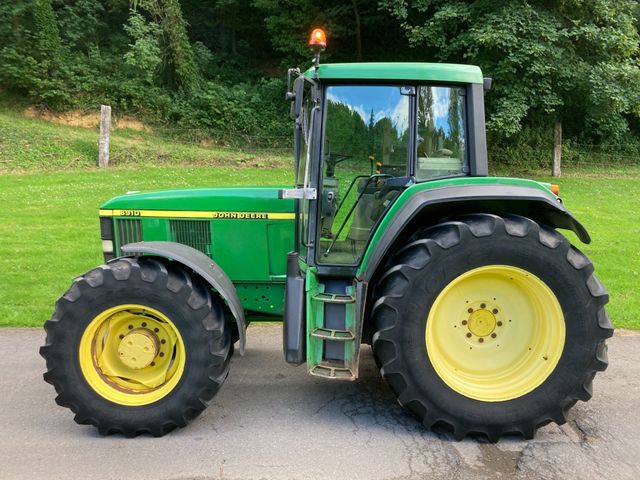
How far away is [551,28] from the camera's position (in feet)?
47.3

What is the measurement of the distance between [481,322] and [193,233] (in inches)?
80.4

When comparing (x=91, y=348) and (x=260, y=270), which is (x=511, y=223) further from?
(x=91, y=348)

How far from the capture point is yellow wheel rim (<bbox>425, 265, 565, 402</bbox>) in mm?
3289

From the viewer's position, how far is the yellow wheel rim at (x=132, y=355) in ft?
10.7

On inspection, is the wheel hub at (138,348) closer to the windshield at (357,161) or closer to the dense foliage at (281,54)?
the windshield at (357,161)

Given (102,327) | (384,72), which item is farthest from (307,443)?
(384,72)

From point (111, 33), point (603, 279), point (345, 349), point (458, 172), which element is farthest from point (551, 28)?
point (111, 33)

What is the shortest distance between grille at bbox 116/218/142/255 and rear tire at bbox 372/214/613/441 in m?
1.81

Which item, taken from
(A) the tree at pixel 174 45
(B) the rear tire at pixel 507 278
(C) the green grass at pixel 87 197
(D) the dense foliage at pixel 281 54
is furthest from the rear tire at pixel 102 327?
(A) the tree at pixel 174 45

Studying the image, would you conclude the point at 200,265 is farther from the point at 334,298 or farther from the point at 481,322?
the point at 481,322

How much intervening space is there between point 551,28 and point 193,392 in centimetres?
1459

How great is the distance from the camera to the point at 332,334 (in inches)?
131

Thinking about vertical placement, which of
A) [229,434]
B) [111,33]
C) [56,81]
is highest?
[111,33]

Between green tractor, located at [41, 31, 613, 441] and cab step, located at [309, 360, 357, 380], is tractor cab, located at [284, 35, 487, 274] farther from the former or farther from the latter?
cab step, located at [309, 360, 357, 380]
